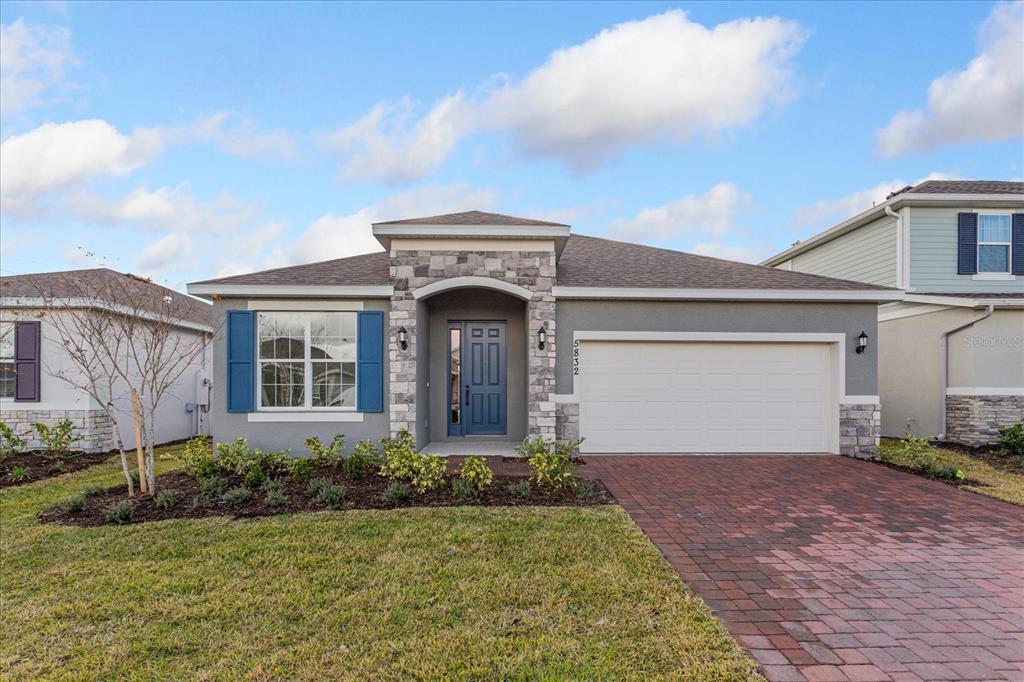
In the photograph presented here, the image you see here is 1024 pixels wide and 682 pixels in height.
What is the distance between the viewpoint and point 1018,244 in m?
10.9

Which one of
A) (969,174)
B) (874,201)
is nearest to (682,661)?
(874,201)

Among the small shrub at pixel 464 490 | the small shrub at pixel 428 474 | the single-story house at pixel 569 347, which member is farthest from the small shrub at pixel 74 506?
the small shrub at pixel 464 490

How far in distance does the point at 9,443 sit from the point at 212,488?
6.41m

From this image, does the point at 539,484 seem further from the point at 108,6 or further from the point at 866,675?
the point at 108,6

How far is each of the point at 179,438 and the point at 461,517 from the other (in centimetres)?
1004

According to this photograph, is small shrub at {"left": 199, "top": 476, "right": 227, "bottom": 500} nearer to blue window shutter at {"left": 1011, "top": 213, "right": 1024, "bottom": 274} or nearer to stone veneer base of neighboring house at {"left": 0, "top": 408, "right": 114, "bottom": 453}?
stone veneer base of neighboring house at {"left": 0, "top": 408, "right": 114, "bottom": 453}

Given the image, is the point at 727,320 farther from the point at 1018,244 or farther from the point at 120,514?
the point at 120,514

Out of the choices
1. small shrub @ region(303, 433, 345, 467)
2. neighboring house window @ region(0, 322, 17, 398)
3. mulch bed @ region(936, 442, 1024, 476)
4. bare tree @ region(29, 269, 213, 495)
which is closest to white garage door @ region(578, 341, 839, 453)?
mulch bed @ region(936, 442, 1024, 476)

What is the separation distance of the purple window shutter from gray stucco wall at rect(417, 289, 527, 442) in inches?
288

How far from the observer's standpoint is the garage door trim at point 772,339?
333 inches

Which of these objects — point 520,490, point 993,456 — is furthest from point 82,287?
point 993,456

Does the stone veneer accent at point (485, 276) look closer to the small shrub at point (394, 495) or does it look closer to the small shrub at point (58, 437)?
the small shrub at point (394, 495)

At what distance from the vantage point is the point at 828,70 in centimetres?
943

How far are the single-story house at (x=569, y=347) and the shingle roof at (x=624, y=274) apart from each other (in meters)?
0.06
